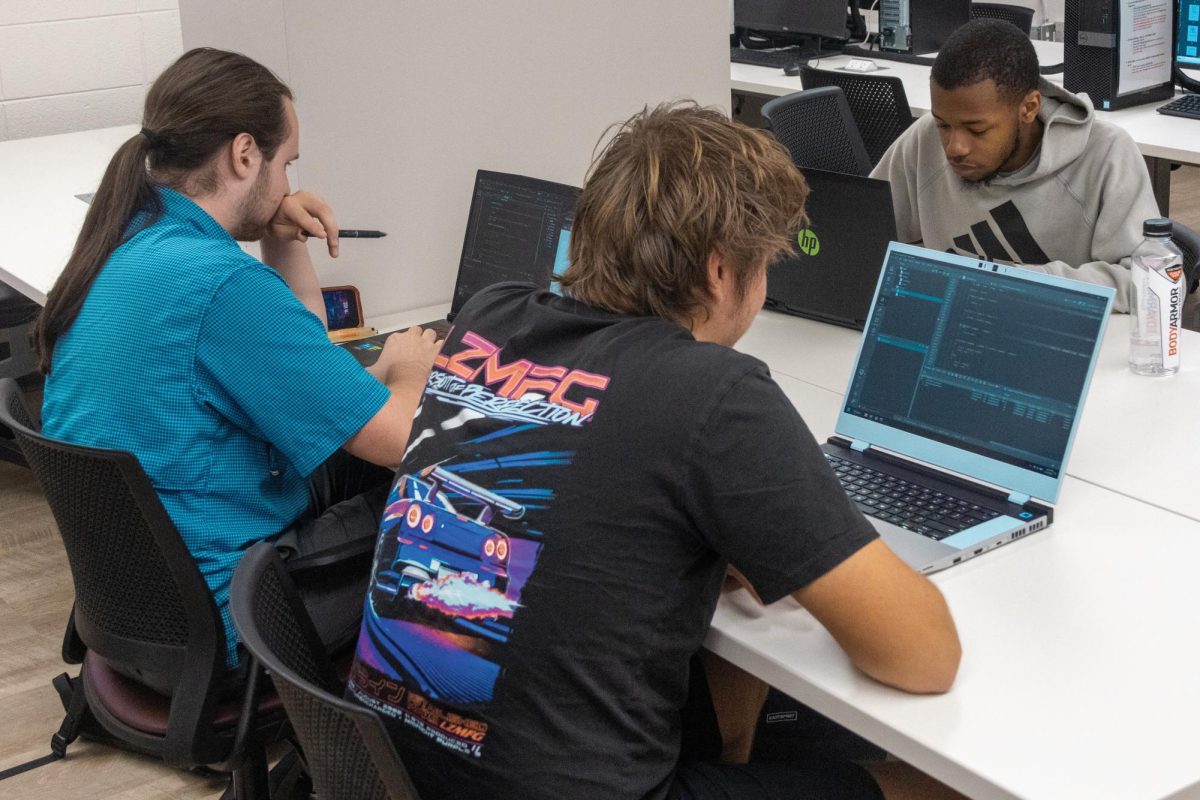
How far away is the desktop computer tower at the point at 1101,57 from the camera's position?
3656mm

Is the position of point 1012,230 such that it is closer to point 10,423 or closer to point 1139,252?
point 1139,252

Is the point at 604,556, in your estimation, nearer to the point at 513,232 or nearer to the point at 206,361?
the point at 206,361

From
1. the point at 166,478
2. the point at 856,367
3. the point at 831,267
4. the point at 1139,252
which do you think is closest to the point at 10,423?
the point at 166,478

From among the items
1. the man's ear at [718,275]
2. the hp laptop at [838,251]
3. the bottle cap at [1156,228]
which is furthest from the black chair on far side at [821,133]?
the man's ear at [718,275]

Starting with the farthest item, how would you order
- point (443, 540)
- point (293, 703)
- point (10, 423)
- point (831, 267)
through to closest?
point (831, 267) < point (10, 423) < point (443, 540) < point (293, 703)

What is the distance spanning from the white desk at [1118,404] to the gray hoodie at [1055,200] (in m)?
0.22

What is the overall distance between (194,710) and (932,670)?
0.94m

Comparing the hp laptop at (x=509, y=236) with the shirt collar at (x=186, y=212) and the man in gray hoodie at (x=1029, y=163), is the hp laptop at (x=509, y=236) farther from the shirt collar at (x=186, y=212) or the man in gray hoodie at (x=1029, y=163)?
the man in gray hoodie at (x=1029, y=163)

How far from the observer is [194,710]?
5.41 feet

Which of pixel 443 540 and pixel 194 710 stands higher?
pixel 443 540

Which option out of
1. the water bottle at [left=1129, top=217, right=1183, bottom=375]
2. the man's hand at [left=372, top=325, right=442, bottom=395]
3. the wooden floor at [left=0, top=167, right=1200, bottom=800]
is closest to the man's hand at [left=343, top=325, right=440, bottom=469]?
the man's hand at [left=372, top=325, right=442, bottom=395]

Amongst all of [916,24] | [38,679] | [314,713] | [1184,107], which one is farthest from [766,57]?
[314,713]

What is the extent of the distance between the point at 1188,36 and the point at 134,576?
3399mm

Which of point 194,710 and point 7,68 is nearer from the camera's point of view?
point 194,710
